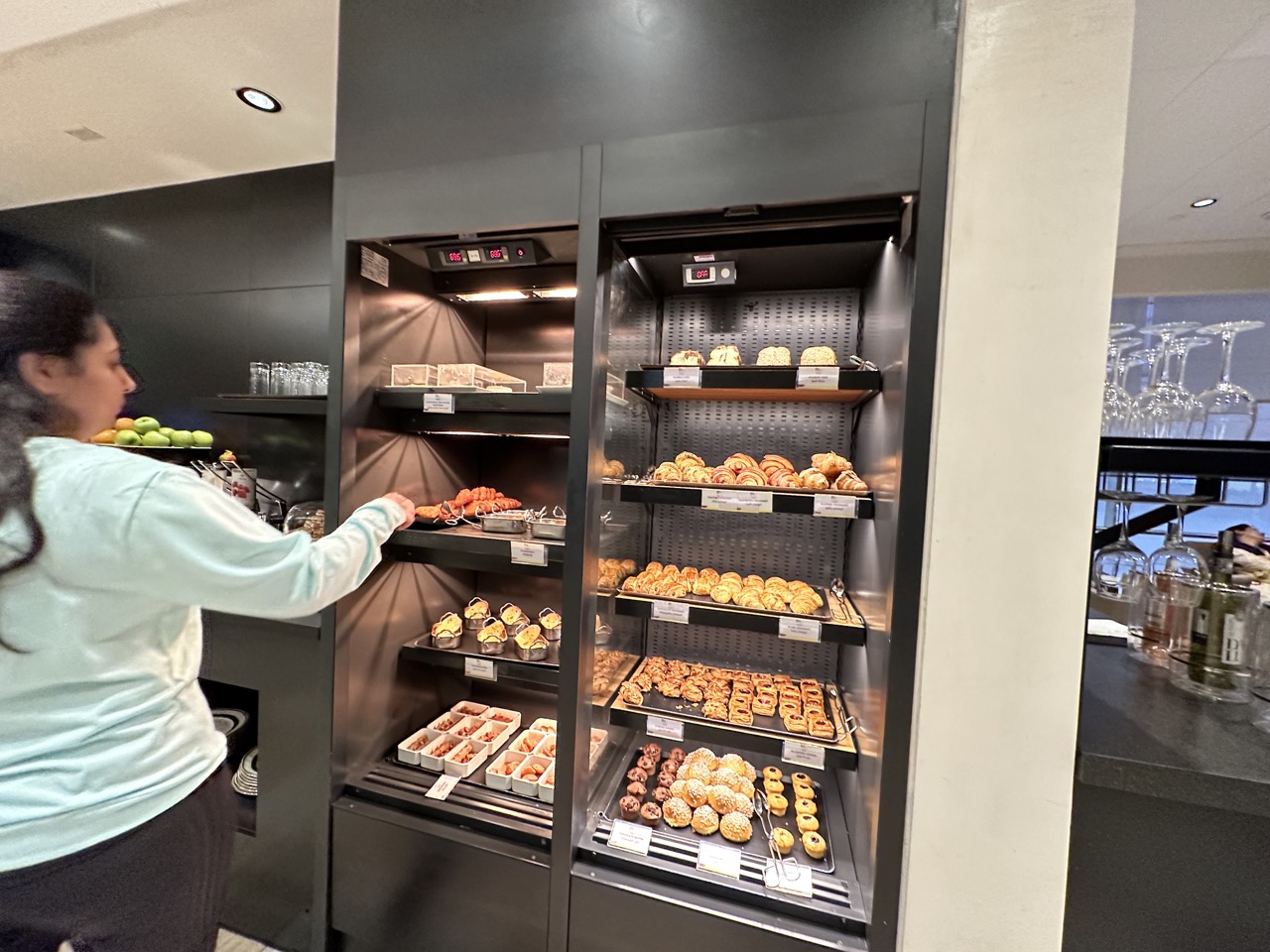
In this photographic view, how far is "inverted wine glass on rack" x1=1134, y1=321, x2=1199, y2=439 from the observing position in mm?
1336

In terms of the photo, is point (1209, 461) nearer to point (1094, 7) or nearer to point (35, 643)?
point (1094, 7)

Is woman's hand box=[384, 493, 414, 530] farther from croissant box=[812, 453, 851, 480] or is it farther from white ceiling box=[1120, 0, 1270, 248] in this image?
white ceiling box=[1120, 0, 1270, 248]

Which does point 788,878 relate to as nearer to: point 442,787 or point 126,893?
point 442,787

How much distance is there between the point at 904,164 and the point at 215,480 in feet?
9.56

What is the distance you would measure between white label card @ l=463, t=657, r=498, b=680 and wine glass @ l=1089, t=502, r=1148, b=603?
2026 millimetres

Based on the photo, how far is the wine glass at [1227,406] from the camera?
4.09 feet

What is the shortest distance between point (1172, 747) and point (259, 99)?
3540 mm

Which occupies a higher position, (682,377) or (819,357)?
(819,357)

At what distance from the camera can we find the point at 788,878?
4.18ft

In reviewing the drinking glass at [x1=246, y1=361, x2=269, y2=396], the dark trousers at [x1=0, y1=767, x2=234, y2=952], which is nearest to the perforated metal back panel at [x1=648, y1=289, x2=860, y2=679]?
the dark trousers at [x1=0, y1=767, x2=234, y2=952]

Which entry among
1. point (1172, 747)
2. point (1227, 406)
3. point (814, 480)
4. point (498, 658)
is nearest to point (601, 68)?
point (814, 480)

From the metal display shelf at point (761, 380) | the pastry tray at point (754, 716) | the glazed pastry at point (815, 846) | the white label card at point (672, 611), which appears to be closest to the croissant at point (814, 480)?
the metal display shelf at point (761, 380)

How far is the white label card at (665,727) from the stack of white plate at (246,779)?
68.7 inches

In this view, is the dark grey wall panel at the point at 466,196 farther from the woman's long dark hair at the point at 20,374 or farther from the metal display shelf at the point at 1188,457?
the metal display shelf at the point at 1188,457
